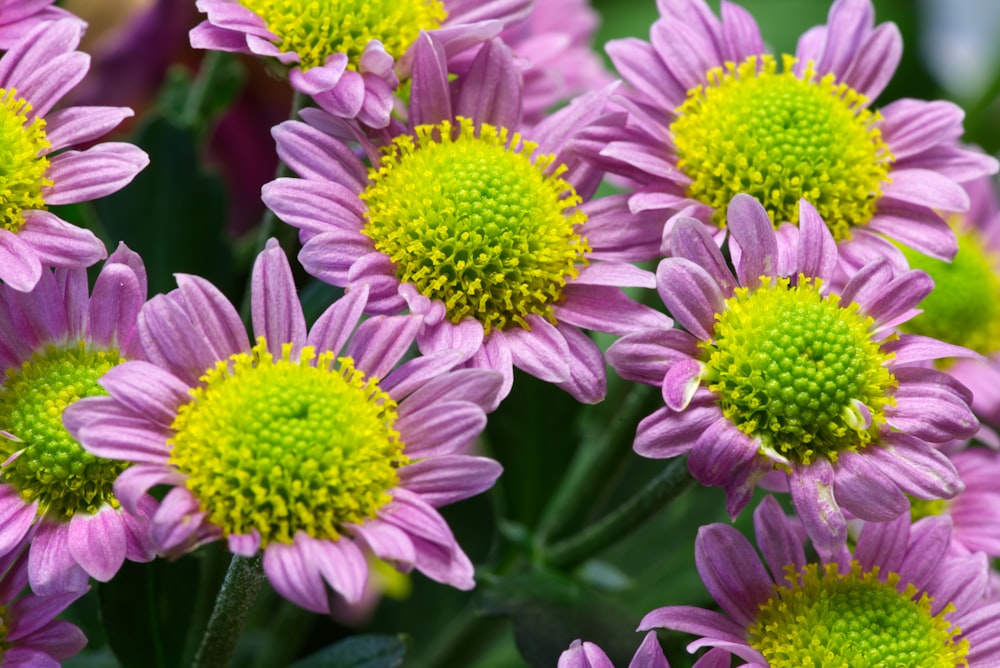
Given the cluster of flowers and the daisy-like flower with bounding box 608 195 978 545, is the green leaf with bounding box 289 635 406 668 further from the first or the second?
the daisy-like flower with bounding box 608 195 978 545

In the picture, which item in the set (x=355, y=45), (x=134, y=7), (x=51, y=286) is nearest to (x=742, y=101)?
(x=355, y=45)

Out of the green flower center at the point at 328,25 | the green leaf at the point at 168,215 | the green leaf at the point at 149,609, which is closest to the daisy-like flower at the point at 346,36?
the green flower center at the point at 328,25

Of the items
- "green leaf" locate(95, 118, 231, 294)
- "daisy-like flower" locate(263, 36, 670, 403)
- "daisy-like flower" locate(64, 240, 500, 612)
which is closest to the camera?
"daisy-like flower" locate(64, 240, 500, 612)

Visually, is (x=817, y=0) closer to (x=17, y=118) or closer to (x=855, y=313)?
(x=855, y=313)

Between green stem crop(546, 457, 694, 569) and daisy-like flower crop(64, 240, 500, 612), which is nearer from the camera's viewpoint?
daisy-like flower crop(64, 240, 500, 612)

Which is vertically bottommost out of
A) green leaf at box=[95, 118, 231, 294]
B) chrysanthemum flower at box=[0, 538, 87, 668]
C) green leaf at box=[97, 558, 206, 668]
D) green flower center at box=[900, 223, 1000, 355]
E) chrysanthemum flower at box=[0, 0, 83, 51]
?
green leaf at box=[97, 558, 206, 668]

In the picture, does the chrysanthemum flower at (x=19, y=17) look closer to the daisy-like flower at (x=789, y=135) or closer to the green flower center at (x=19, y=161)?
the green flower center at (x=19, y=161)

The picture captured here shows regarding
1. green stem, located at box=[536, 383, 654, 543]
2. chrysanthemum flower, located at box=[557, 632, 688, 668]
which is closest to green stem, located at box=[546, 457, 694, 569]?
green stem, located at box=[536, 383, 654, 543]

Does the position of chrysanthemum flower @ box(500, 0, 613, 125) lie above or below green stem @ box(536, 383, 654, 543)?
above

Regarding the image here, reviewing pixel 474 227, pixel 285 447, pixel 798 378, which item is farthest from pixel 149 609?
pixel 798 378
